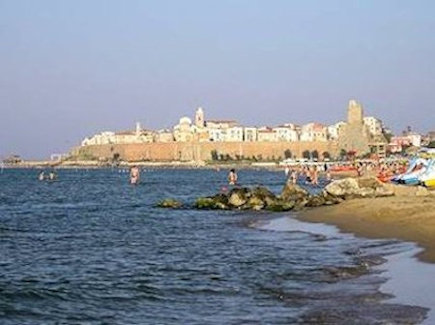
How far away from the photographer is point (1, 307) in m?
13.0

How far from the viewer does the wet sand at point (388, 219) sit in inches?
813

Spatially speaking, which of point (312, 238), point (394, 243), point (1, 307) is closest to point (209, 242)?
point (312, 238)

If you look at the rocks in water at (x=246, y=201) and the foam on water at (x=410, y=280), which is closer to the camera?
the foam on water at (x=410, y=280)

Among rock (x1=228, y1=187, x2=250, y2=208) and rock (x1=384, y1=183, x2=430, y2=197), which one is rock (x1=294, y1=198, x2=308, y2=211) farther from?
rock (x1=384, y1=183, x2=430, y2=197)

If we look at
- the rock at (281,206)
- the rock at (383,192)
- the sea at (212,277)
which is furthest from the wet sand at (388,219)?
the rock at (383,192)

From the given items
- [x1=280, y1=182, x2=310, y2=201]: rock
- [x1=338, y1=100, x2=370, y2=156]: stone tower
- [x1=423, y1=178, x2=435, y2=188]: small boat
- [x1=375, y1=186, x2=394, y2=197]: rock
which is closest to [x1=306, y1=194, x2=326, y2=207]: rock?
[x1=280, y1=182, x2=310, y2=201]: rock

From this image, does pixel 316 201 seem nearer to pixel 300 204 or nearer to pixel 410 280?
pixel 300 204

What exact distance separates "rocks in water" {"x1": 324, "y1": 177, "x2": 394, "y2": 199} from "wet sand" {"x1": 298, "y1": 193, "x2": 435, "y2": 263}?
6.68m

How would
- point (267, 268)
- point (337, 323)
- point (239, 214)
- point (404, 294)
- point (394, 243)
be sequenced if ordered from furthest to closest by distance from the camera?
1. point (239, 214)
2. point (394, 243)
3. point (267, 268)
4. point (404, 294)
5. point (337, 323)

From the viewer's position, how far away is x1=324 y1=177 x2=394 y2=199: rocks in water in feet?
135

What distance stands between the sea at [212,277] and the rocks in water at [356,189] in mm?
12950

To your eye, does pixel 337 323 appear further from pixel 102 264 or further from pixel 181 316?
pixel 102 264

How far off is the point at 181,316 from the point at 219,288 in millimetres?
2646

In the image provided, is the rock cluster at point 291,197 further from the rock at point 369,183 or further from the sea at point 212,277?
the sea at point 212,277
